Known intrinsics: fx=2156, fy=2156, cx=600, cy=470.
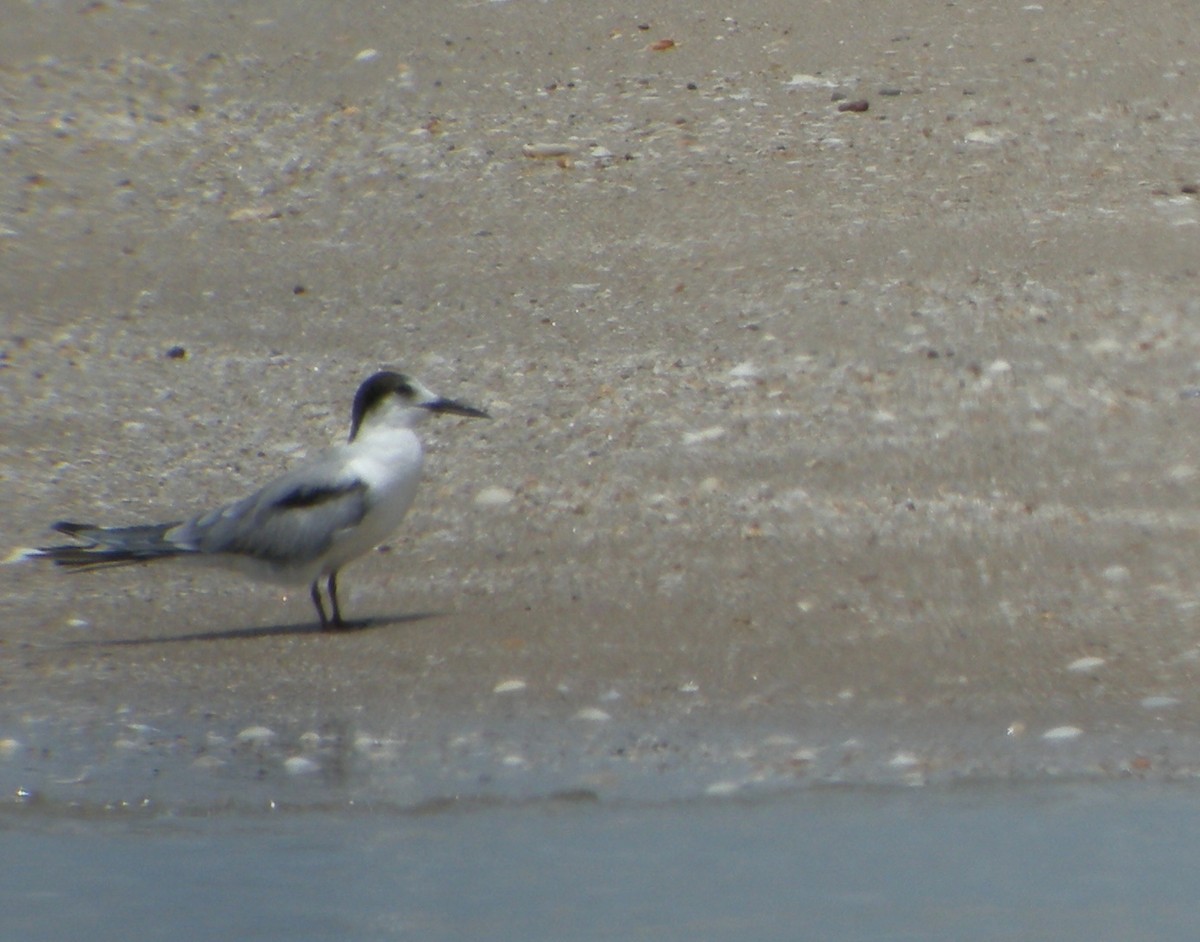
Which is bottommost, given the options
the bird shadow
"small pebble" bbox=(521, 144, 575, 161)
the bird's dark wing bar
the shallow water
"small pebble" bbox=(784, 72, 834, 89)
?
the shallow water

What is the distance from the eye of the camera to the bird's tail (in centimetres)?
562

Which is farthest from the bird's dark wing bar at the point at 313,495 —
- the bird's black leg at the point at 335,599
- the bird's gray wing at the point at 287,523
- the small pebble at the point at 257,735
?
the small pebble at the point at 257,735

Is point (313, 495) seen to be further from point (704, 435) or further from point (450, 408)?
point (704, 435)

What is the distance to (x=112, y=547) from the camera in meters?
5.62

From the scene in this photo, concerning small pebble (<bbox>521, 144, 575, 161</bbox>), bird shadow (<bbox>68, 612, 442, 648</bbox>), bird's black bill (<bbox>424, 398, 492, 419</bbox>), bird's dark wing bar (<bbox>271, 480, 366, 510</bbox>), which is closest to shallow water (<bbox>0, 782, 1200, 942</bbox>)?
bird shadow (<bbox>68, 612, 442, 648</bbox>)

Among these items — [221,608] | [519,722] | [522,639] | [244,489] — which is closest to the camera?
[519,722]

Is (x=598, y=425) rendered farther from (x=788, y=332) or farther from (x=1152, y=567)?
(x=1152, y=567)

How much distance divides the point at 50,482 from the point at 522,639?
74.4 inches

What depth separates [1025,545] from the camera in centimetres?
582

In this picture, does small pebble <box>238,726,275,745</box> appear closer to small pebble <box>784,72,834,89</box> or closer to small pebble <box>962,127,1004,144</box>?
small pebble <box>962,127,1004,144</box>

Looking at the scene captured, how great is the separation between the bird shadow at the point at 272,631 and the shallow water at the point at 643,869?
1128mm

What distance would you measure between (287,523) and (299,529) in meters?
0.04

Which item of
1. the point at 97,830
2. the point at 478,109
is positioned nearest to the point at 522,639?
the point at 97,830

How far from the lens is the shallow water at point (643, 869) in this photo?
12.1ft
